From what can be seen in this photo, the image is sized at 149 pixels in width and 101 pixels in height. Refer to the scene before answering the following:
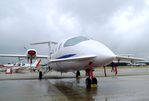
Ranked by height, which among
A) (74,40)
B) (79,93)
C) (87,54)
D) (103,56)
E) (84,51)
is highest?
(74,40)

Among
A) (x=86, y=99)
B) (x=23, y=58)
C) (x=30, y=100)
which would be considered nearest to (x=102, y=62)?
(x=86, y=99)

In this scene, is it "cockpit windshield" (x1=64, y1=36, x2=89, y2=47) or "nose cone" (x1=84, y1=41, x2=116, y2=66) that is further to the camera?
"cockpit windshield" (x1=64, y1=36, x2=89, y2=47)

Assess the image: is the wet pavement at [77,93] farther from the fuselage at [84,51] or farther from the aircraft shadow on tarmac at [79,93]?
the fuselage at [84,51]

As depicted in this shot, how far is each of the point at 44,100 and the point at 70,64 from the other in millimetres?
5020

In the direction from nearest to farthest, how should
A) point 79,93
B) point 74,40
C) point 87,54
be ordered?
point 79,93 < point 87,54 < point 74,40

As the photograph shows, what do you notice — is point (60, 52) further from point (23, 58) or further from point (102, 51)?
point (23, 58)

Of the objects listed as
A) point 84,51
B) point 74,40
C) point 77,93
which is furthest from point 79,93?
point 74,40

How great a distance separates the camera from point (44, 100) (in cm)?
847

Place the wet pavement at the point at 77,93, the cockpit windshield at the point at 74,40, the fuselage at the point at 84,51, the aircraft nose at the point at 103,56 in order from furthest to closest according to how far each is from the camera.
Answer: the cockpit windshield at the point at 74,40 < the fuselage at the point at 84,51 < the aircraft nose at the point at 103,56 < the wet pavement at the point at 77,93

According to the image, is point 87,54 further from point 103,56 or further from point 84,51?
point 103,56

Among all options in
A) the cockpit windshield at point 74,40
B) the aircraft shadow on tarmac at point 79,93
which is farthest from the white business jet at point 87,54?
the aircraft shadow on tarmac at point 79,93

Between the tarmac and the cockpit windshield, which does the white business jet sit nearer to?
the cockpit windshield

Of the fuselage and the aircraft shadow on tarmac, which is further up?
the fuselage

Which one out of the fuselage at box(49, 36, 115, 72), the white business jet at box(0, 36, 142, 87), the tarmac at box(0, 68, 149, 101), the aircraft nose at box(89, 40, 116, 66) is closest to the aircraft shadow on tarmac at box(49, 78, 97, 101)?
the tarmac at box(0, 68, 149, 101)
